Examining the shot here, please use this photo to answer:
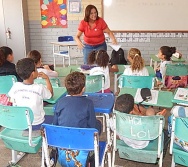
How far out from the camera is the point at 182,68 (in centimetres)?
358

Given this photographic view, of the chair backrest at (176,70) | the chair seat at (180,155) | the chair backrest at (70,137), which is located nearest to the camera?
the chair backrest at (70,137)

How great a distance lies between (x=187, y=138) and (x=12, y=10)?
538 centimetres

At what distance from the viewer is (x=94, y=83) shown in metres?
3.01

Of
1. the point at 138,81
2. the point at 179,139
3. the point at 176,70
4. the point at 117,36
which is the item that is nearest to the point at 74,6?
the point at 117,36

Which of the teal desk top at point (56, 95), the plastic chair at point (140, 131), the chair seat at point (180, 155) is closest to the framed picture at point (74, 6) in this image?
the teal desk top at point (56, 95)

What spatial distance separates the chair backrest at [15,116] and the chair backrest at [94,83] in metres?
1.14

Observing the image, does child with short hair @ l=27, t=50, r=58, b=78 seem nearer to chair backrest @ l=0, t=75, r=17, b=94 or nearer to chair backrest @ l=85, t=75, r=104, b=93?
chair backrest @ l=0, t=75, r=17, b=94

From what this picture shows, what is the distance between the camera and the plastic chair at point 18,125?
191 cm

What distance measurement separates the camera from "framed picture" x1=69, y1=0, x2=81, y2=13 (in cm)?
626

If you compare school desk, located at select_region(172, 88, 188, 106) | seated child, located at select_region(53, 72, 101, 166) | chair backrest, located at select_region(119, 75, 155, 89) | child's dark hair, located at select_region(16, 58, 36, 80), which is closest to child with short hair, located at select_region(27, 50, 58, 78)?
child's dark hair, located at select_region(16, 58, 36, 80)

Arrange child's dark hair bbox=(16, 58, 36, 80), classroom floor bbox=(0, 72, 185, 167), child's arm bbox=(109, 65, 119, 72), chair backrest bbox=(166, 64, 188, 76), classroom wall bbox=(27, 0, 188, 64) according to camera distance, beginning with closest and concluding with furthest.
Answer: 1. child's dark hair bbox=(16, 58, 36, 80)
2. classroom floor bbox=(0, 72, 185, 167)
3. child's arm bbox=(109, 65, 119, 72)
4. chair backrest bbox=(166, 64, 188, 76)
5. classroom wall bbox=(27, 0, 188, 64)

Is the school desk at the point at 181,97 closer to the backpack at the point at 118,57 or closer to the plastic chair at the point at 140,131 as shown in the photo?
the plastic chair at the point at 140,131

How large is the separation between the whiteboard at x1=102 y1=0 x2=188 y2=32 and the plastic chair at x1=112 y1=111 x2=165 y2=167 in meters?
4.71

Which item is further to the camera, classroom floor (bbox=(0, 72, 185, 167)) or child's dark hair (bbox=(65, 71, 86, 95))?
classroom floor (bbox=(0, 72, 185, 167))
